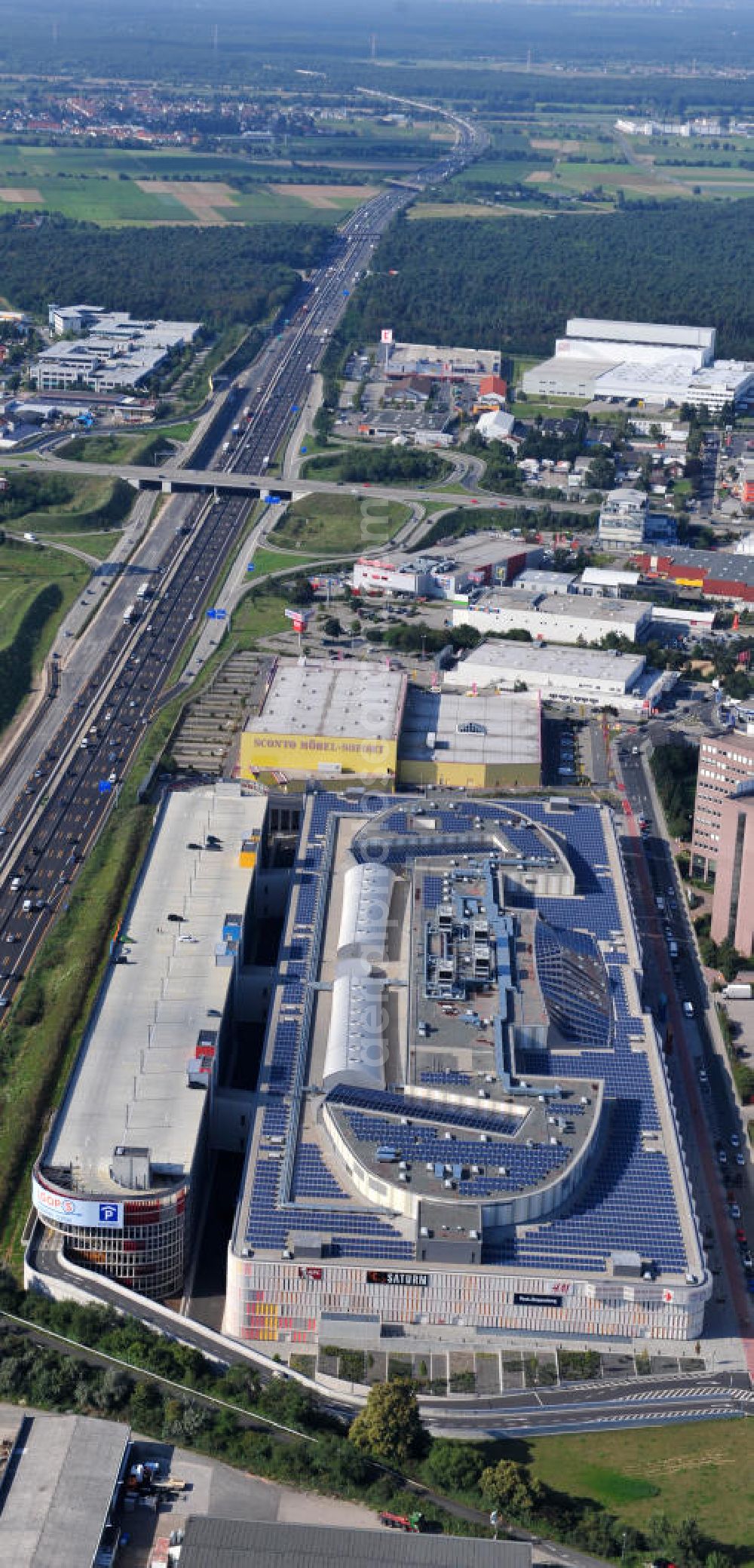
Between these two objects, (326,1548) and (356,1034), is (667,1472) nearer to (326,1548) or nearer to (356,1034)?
(326,1548)

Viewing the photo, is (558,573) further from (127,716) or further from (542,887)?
(542,887)

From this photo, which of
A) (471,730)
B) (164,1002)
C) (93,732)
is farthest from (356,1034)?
(93,732)

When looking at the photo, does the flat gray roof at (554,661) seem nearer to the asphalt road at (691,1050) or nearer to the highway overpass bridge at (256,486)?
the asphalt road at (691,1050)

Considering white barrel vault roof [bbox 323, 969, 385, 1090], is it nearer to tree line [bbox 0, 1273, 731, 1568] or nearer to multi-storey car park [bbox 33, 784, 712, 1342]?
multi-storey car park [bbox 33, 784, 712, 1342]

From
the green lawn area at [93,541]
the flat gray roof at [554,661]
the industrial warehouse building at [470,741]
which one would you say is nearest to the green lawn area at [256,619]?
the flat gray roof at [554,661]

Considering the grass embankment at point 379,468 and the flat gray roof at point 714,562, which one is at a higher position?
the flat gray roof at point 714,562

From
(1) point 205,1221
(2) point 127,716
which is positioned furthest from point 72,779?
(1) point 205,1221

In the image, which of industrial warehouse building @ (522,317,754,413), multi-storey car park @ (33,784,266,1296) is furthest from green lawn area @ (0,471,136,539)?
multi-storey car park @ (33,784,266,1296)
